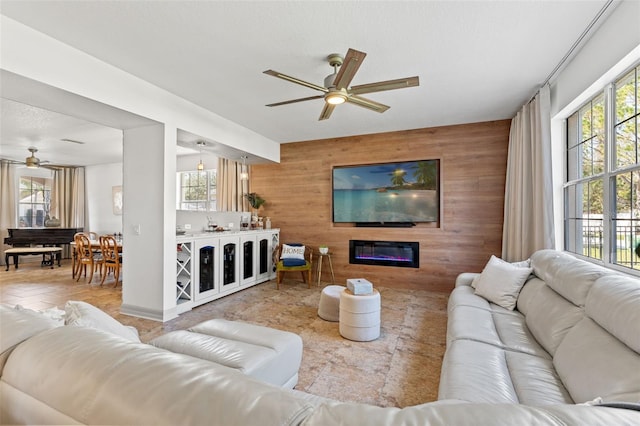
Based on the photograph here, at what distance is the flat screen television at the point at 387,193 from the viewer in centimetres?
458

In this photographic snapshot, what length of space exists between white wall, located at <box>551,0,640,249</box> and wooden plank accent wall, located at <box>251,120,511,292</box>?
104 centimetres

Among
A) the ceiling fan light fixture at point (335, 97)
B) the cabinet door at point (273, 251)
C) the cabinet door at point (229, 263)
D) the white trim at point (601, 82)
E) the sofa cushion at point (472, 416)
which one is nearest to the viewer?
the sofa cushion at point (472, 416)

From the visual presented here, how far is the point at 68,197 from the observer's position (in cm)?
775

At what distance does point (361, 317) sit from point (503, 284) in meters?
1.34

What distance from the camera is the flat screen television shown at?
4582 mm

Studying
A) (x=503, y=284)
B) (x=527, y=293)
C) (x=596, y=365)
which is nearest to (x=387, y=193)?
(x=503, y=284)

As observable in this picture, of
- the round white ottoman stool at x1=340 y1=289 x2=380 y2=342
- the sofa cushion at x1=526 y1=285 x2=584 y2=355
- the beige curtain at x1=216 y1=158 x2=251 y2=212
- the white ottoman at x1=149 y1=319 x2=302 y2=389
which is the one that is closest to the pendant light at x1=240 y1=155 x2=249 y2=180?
the beige curtain at x1=216 y1=158 x2=251 y2=212

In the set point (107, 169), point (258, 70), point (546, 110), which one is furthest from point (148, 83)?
point (107, 169)

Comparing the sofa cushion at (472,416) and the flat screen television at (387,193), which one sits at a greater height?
the flat screen television at (387,193)

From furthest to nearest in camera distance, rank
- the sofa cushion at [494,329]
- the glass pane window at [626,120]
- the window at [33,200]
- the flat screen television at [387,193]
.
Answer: the window at [33,200] → the flat screen television at [387,193] → the glass pane window at [626,120] → the sofa cushion at [494,329]

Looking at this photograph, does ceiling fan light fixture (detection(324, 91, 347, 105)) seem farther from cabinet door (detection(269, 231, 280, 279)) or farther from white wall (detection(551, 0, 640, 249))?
cabinet door (detection(269, 231, 280, 279))

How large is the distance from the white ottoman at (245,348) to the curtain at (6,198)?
812 centimetres

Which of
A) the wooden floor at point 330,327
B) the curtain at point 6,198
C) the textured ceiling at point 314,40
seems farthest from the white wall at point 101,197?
the textured ceiling at point 314,40

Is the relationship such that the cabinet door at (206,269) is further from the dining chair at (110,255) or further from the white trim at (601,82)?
the white trim at (601,82)
